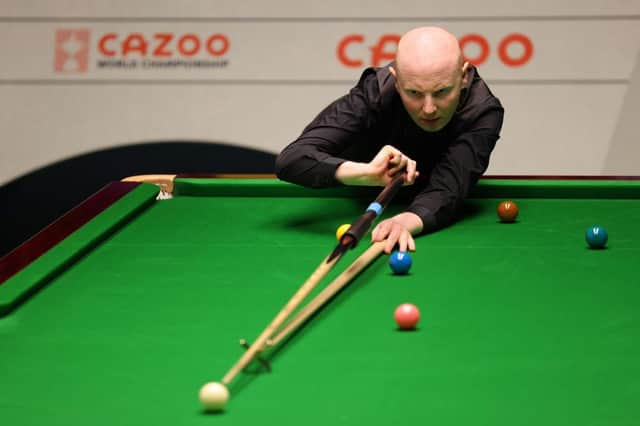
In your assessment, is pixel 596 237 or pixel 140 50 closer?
pixel 596 237

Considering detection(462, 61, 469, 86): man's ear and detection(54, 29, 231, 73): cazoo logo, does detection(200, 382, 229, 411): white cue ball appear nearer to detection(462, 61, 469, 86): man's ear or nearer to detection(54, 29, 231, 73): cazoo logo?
detection(462, 61, 469, 86): man's ear

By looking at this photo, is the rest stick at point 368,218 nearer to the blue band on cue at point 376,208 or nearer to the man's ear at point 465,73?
the blue band on cue at point 376,208

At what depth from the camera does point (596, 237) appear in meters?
2.41

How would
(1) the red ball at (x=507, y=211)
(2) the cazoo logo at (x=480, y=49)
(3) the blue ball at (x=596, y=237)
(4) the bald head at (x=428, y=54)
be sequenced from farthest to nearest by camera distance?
(2) the cazoo logo at (x=480, y=49) → (1) the red ball at (x=507, y=211) → (4) the bald head at (x=428, y=54) → (3) the blue ball at (x=596, y=237)

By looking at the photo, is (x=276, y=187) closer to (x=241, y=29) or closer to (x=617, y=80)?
(x=241, y=29)

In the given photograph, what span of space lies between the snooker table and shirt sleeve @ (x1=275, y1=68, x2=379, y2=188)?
0.44ft

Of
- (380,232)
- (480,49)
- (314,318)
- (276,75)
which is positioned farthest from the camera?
(276,75)

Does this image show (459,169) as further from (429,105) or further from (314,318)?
(314,318)

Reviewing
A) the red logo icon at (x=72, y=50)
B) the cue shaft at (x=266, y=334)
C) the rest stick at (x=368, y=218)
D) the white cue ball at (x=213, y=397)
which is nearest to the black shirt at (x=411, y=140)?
the rest stick at (x=368, y=218)

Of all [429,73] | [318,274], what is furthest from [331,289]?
[429,73]

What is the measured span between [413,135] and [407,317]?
126 centimetres

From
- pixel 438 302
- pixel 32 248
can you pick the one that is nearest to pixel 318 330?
pixel 438 302

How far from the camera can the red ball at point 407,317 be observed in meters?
1.78

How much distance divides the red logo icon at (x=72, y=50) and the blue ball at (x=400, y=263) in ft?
9.90
